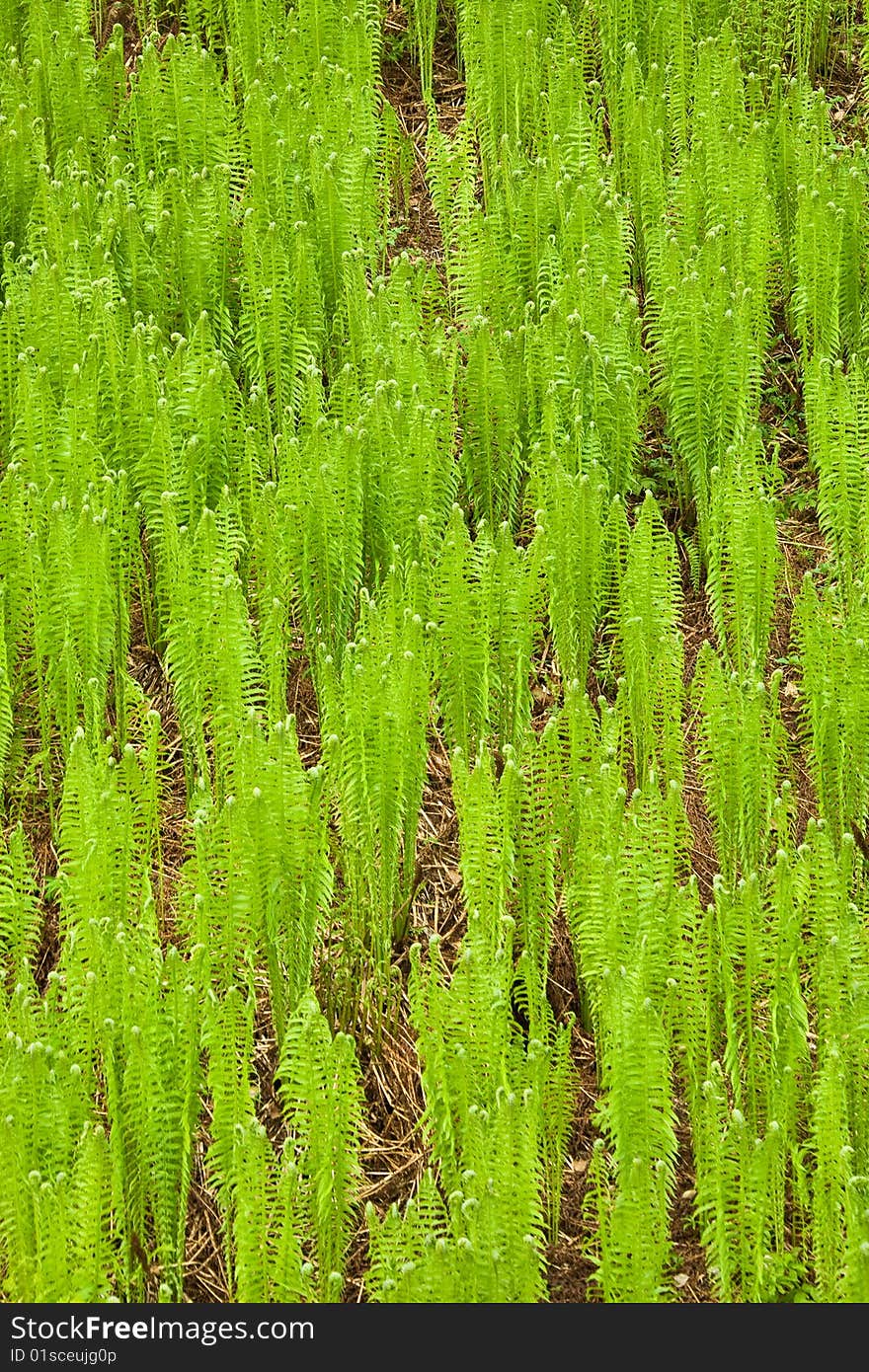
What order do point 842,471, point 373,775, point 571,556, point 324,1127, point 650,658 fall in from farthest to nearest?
point 842,471 < point 571,556 < point 650,658 < point 373,775 < point 324,1127

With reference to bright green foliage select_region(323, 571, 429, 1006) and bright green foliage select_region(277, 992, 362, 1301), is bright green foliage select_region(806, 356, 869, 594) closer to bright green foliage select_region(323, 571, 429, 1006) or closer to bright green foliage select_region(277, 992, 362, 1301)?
bright green foliage select_region(323, 571, 429, 1006)

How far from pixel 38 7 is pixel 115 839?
4403mm

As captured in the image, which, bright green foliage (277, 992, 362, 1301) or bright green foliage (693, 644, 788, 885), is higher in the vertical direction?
bright green foliage (693, 644, 788, 885)

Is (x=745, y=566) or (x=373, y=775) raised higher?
(x=745, y=566)

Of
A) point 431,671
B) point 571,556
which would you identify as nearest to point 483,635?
point 431,671

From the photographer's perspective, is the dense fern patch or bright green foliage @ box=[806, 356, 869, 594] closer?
the dense fern patch

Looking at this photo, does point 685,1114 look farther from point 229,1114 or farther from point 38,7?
point 38,7

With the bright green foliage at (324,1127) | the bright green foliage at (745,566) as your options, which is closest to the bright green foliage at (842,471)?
the bright green foliage at (745,566)

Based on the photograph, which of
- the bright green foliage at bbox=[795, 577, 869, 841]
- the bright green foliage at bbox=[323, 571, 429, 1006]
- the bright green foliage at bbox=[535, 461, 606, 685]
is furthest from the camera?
the bright green foliage at bbox=[535, 461, 606, 685]

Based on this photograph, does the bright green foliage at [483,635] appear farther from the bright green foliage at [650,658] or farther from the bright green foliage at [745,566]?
the bright green foliage at [745,566]

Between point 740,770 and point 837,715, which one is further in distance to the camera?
point 837,715

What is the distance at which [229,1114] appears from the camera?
3.78m

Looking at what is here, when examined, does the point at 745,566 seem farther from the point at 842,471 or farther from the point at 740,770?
the point at 740,770

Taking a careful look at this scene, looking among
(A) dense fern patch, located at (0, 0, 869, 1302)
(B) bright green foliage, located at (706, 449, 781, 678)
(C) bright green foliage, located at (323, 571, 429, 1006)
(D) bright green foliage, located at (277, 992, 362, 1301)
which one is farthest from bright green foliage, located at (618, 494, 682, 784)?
(D) bright green foliage, located at (277, 992, 362, 1301)
